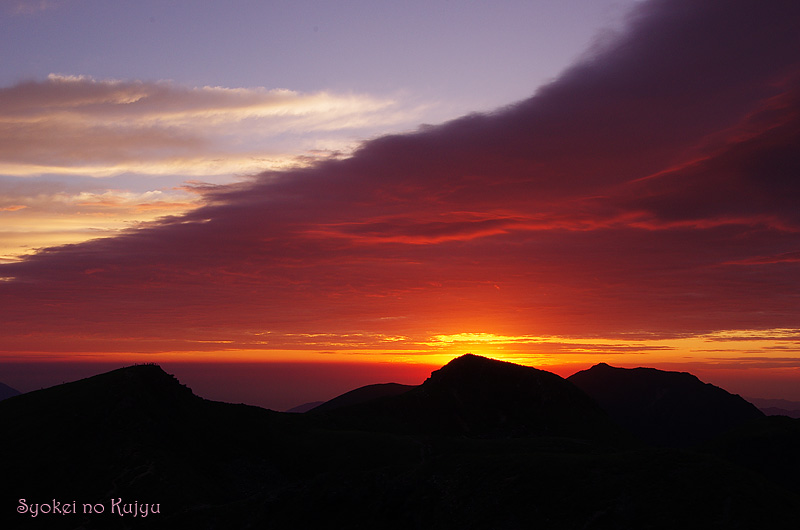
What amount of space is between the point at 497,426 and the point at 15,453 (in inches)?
4510

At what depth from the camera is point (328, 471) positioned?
331ft

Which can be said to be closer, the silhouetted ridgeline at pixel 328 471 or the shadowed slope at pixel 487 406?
the silhouetted ridgeline at pixel 328 471

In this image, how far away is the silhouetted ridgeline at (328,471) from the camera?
190 ft

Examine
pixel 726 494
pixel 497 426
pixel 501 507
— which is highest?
pixel 726 494

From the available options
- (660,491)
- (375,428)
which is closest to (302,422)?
(375,428)

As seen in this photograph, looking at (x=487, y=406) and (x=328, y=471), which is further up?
(x=487, y=406)

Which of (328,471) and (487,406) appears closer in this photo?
(328,471)

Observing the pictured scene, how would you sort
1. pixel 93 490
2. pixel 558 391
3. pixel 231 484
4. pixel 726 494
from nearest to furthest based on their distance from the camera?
Result: pixel 726 494 → pixel 93 490 → pixel 231 484 → pixel 558 391

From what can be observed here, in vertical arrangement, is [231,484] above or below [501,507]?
below

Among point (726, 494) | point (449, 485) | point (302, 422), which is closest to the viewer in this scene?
point (726, 494)

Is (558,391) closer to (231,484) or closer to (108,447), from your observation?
(231,484)

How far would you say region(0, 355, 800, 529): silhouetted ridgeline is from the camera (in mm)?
58062

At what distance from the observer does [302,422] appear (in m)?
123

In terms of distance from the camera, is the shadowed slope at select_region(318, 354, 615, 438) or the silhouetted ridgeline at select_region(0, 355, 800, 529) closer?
the silhouetted ridgeline at select_region(0, 355, 800, 529)
